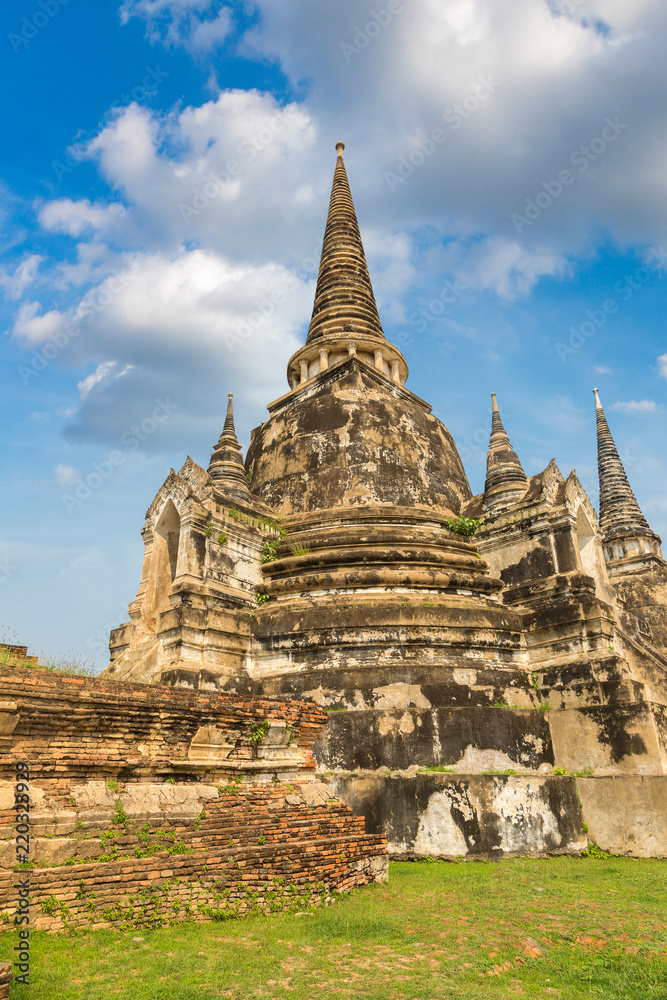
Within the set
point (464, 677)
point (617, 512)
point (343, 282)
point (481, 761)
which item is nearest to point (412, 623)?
point (464, 677)

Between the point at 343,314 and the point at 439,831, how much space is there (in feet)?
49.4

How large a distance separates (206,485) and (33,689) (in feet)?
27.6

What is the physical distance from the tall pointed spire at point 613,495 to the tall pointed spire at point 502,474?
1307cm

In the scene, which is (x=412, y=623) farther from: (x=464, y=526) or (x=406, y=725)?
(x=464, y=526)

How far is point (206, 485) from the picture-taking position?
45.6ft

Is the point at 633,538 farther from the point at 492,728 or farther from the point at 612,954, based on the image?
the point at 612,954

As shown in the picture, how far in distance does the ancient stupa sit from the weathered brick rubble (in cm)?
276

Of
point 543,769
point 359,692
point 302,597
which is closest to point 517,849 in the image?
point 543,769

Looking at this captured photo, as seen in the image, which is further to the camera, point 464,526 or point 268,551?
point 464,526

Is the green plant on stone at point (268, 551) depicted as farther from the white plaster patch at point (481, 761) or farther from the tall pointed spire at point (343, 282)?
the tall pointed spire at point (343, 282)

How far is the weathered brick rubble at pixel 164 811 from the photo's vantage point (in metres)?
5.36

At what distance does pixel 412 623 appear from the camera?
39.7 feet

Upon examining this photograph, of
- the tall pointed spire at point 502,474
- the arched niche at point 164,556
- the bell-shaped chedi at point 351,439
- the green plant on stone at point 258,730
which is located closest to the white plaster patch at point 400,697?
the green plant on stone at point 258,730

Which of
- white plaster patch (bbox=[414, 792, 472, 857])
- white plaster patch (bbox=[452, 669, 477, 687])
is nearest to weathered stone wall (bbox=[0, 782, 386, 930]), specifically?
white plaster patch (bbox=[414, 792, 472, 857])
